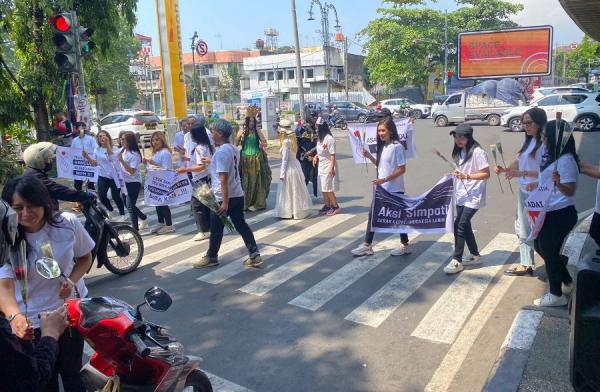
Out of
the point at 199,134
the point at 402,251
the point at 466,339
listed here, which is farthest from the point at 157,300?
the point at 199,134

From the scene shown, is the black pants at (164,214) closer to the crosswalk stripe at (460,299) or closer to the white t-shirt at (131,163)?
the white t-shirt at (131,163)

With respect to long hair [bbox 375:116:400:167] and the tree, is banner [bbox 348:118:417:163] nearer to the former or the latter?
long hair [bbox 375:116:400:167]

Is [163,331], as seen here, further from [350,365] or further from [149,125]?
[149,125]

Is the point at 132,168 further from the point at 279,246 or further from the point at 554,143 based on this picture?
the point at 554,143

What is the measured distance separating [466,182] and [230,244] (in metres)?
3.57

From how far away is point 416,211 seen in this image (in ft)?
20.5

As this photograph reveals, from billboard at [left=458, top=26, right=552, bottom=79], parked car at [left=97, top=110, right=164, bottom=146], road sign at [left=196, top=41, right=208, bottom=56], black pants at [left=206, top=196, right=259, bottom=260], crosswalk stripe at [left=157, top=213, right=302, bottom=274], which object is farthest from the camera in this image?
billboard at [left=458, top=26, right=552, bottom=79]

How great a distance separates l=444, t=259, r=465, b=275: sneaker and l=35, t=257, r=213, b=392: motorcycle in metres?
3.70

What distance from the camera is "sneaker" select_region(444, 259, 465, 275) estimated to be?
5.90 meters

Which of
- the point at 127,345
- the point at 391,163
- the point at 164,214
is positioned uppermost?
the point at 391,163

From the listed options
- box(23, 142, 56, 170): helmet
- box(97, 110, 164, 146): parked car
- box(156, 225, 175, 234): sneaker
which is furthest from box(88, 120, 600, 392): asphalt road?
box(97, 110, 164, 146): parked car

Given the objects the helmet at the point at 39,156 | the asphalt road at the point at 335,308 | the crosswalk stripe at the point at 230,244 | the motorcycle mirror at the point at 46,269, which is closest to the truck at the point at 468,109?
the asphalt road at the point at 335,308

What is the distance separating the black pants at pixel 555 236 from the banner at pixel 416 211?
1.49 meters

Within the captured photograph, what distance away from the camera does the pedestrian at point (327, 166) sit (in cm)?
901
